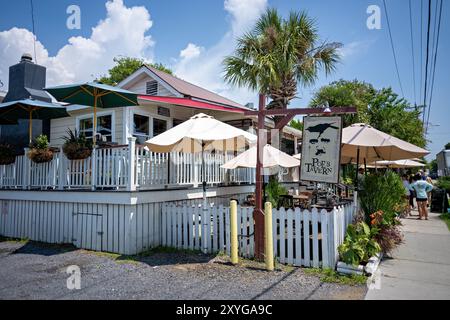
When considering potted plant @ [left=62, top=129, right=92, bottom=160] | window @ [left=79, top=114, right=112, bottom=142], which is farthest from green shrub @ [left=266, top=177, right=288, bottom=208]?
Result: window @ [left=79, top=114, right=112, bottom=142]

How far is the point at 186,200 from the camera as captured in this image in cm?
831

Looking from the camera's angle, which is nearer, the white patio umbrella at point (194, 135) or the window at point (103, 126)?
the white patio umbrella at point (194, 135)

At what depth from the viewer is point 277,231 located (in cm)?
643

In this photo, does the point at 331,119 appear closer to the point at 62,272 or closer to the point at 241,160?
the point at 241,160

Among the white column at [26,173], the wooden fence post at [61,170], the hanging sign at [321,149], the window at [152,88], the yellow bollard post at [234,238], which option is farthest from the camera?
the window at [152,88]

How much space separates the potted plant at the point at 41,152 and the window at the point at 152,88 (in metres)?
5.47

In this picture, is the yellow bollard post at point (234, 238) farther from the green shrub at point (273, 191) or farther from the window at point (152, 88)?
the window at point (152, 88)

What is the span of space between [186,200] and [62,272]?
11.4ft

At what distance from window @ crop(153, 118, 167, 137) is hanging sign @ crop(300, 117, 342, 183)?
6943mm

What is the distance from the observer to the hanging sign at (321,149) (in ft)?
17.4

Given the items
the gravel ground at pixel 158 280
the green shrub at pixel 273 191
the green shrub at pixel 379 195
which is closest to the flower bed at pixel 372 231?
the green shrub at pixel 379 195

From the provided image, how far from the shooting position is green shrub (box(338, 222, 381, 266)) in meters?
5.26

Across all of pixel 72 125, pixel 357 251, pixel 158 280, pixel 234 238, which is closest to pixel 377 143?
pixel 357 251

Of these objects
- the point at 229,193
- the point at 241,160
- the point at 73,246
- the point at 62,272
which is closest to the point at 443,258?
the point at 241,160
